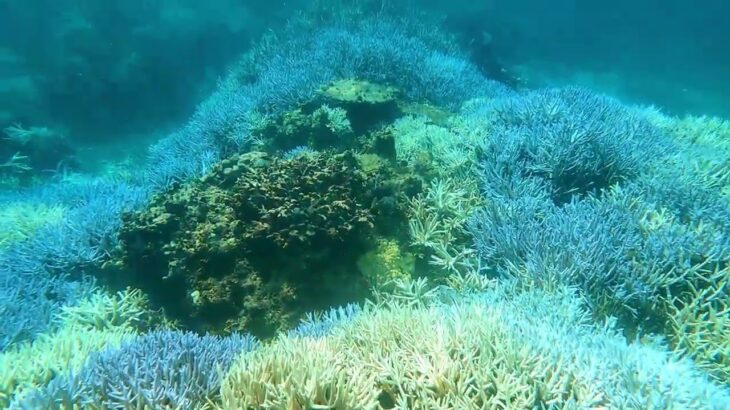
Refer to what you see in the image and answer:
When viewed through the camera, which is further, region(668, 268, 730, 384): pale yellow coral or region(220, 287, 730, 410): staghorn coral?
region(668, 268, 730, 384): pale yellow coral

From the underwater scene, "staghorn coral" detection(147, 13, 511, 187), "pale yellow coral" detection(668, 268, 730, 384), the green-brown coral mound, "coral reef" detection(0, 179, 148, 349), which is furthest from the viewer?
"staghorn coral" detection(147, 13, 511, 187)

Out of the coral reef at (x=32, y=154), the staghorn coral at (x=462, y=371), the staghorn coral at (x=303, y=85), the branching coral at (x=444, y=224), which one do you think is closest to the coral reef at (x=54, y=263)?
the staghorn coral at (x=303, y=85)

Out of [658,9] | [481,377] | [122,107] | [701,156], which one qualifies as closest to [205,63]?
[122,107]

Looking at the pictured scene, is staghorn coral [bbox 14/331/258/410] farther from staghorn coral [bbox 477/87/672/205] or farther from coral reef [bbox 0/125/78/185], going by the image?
coral reef [bbox 0/125/78/185]

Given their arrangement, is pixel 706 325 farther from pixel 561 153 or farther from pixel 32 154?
pixel 32 154

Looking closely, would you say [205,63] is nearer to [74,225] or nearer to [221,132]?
[221,132]

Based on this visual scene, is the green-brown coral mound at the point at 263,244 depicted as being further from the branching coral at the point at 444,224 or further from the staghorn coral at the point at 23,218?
the staghorn coral at the point at 23,218

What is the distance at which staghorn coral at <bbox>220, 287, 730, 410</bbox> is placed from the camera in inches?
94.5

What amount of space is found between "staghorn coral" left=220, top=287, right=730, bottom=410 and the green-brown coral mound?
3.18ft

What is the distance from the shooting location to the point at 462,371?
2.57 m

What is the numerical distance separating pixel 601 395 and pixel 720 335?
74.5 inches

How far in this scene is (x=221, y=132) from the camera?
877cm

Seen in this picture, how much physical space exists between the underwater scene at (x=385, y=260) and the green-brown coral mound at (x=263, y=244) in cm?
2

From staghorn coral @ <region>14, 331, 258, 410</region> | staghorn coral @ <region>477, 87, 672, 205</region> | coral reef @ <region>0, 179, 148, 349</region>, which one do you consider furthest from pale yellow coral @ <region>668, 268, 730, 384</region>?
coral reef @ <region>0, 179, 148, 349</region>
